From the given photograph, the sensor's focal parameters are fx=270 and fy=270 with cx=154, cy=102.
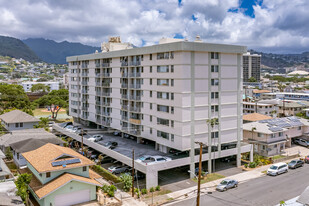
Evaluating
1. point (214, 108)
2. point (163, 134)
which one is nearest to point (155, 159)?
point (163, 134)

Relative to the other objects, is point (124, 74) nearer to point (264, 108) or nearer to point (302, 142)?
point (302, 142)

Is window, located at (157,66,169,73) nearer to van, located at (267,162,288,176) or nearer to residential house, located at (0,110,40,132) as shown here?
van, located at (267,162,288,176)

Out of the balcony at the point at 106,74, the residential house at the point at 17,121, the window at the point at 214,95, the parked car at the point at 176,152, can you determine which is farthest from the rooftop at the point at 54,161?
the residential house at the point at 17,121

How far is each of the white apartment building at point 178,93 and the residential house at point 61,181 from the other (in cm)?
1466

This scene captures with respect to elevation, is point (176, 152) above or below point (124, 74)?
below

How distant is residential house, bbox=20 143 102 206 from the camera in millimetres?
31875

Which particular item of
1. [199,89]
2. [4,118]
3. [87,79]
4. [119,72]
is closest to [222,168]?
[199,89]

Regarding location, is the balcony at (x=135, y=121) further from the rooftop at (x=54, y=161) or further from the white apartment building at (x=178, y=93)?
the rooftop at (x=54, y=161)

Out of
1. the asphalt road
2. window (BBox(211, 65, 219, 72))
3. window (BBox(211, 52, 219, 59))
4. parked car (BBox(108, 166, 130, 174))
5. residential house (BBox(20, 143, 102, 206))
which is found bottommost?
the asphalt road

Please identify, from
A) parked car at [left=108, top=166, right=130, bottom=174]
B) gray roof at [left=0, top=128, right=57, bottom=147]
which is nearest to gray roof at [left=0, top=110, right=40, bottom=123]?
gray roof at [left=0, top=128, right=57, bottom=147]

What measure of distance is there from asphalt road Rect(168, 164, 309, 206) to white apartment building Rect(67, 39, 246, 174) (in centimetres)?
788

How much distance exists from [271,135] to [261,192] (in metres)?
20.8

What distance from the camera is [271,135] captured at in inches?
2173

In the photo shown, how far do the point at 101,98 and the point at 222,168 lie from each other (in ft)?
101
